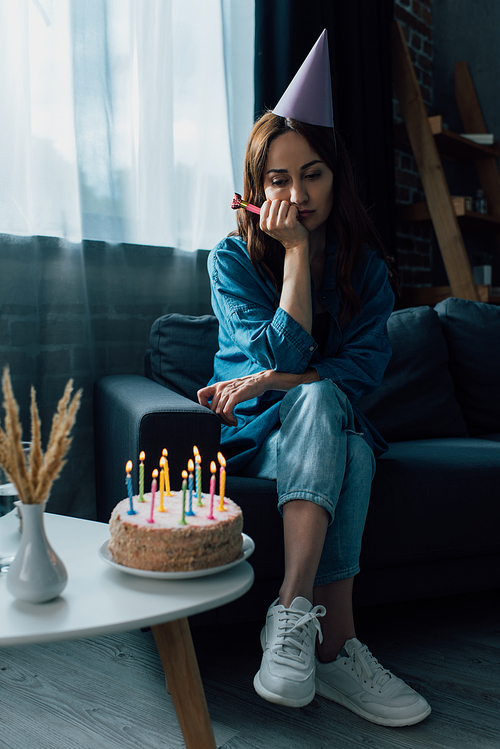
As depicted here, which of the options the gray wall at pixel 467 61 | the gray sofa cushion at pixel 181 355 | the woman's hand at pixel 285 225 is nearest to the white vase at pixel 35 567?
the woman's hand at pixel 285 225

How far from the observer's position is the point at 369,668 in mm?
1141

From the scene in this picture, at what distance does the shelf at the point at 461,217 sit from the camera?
2.95 m

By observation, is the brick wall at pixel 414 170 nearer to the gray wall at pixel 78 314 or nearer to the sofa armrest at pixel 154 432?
the gray wall at pixel 78 314

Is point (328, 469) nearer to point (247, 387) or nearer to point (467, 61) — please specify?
point (247, 387)

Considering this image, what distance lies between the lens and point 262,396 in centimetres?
145

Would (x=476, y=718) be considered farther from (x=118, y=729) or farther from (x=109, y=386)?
(x=109, y=386)

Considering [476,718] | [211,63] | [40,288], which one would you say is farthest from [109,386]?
[211,63]

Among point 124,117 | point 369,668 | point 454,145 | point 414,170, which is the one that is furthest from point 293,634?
point 414,170

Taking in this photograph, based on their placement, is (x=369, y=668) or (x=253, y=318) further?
(x=253, y=318)

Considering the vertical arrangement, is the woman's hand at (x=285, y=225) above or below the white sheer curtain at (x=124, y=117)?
below

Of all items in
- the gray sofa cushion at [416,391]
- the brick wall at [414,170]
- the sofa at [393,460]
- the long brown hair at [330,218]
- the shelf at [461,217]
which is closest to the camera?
the sofa at [393,460]

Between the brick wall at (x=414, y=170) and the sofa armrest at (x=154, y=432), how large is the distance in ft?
7.09

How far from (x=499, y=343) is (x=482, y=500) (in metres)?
0.83

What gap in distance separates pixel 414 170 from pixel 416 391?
181 centimetres
